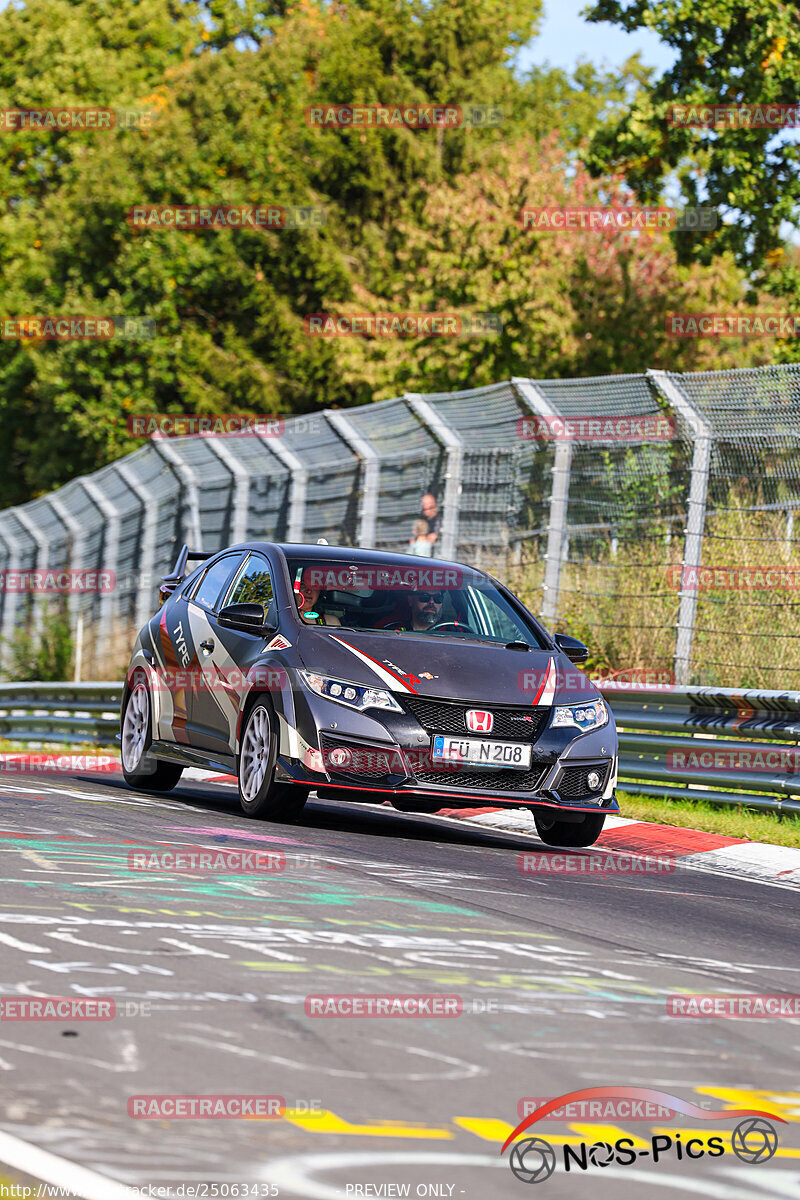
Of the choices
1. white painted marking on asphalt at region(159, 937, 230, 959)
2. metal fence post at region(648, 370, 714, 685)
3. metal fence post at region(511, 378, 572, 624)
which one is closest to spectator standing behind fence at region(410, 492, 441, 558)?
metal fence post at region(511, 378, 572, 624)

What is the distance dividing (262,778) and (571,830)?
182 cm

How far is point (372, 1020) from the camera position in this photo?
500cm

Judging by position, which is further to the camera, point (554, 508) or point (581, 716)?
point (554, 508)

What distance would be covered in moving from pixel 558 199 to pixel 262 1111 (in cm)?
3071

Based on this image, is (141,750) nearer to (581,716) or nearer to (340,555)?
(340,555)

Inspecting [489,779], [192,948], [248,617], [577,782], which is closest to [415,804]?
[489,779]

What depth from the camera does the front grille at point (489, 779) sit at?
9109 millimetres

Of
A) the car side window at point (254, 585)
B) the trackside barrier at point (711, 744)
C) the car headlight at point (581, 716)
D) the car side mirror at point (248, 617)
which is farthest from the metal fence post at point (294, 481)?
the car headlight at point (581, 716)

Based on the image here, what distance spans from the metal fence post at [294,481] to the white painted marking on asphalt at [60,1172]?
15.8m

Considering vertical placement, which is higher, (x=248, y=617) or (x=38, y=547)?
(x=38, y=547)

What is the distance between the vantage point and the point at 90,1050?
14.8 feet

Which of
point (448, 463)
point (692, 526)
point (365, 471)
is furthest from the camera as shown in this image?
point (365, 471)

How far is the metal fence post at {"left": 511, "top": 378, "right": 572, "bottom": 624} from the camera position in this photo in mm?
15336

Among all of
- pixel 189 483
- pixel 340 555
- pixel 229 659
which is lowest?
pixel 229 659
